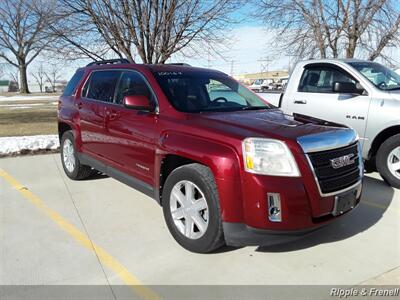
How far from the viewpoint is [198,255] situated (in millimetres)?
3732

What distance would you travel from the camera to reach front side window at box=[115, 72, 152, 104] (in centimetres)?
455

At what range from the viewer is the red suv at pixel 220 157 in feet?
10.7

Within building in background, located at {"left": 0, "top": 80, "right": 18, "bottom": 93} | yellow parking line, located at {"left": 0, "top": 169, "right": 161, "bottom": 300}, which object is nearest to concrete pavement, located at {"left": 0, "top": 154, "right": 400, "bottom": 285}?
yellow parking line, located at {"left": 0, "top": 169, "right": 161, "bottom": 300}

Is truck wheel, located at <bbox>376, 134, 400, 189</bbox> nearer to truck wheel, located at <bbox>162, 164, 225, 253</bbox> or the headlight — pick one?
the headlight

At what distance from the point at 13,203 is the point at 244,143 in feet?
11.3

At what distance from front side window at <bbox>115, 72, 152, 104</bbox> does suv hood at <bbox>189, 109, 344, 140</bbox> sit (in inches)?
34.1

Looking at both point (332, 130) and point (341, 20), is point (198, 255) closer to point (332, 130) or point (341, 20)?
point (332, 130)

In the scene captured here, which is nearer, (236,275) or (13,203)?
(236,275)

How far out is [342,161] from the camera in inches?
144

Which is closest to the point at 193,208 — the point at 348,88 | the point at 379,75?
the point at 348,88

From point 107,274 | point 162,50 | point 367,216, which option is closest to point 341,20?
point 162,50

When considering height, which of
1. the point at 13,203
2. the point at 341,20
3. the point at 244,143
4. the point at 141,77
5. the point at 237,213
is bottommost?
the point at 13,203

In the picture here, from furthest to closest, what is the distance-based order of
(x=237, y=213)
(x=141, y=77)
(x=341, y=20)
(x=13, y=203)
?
(x=341, y=20)
(x=13, y=203)
(x=141, y=77)
(x=237, y=213)

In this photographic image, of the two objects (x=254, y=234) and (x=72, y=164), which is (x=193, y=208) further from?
(x=72, y=164)
